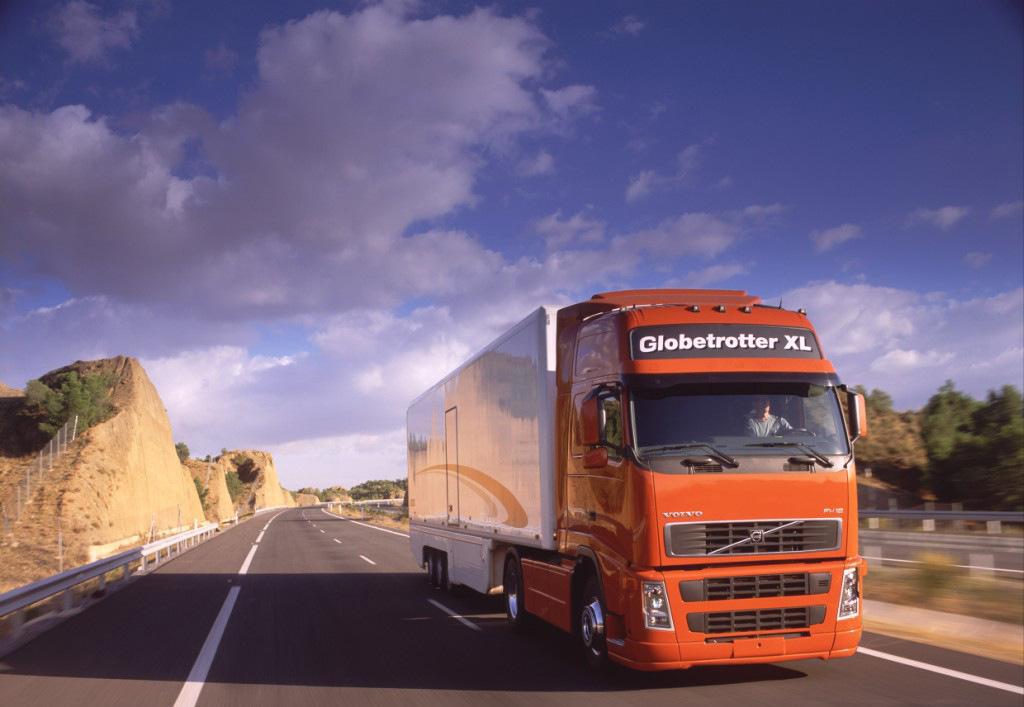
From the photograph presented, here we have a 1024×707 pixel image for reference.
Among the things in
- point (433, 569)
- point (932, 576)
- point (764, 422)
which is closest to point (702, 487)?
point (764, 422)

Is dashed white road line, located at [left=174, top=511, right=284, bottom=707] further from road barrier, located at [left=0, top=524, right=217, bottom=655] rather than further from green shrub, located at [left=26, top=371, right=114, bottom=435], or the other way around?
green shrub, located at [left=26, top=371, right=114, bottom=435]

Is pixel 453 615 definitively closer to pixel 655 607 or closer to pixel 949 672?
pixel 655 607

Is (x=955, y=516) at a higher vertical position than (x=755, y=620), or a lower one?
lower

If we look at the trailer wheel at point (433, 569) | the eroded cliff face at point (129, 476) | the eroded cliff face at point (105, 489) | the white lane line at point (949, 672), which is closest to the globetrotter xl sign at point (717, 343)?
the white lane line at point (949, 672)

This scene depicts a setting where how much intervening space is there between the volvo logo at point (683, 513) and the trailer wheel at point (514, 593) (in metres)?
3.95

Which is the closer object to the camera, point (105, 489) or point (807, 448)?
point (807, 448)

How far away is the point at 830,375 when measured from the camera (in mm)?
Result: 8125

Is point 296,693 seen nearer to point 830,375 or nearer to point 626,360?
point 626,360

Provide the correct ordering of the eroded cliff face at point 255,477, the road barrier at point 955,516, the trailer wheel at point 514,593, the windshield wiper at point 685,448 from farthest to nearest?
the eroded cliff face at point 255,477, the road barrier at point 955,516, the trailer wheel at point 514,593, the windshield wiper at point 685,448

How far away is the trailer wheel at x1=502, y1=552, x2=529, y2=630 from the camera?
10.9 m

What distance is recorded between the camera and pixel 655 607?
729 centimetres

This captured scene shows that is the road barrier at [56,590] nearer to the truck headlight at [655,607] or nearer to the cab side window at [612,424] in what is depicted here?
the cab side window at [612,424]

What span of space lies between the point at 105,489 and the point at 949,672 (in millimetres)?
53829

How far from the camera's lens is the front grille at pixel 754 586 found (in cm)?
731
